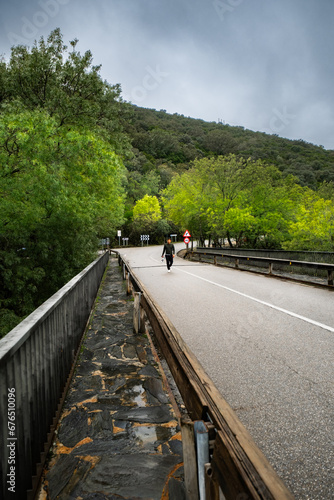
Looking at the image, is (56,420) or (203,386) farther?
(56,420)

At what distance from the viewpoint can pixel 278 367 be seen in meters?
4.40

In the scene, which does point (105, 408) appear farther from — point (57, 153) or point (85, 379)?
point (57, 153)

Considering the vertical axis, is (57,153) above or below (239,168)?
below

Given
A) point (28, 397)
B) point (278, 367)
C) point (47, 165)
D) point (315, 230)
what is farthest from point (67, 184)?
point (315, 230)

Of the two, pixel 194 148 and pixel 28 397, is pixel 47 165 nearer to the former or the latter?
pixel 28 397

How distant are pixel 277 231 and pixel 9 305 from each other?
19.4 m

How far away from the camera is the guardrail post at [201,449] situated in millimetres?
1646

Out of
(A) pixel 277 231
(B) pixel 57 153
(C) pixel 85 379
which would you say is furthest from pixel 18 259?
(A) pixel 277 231

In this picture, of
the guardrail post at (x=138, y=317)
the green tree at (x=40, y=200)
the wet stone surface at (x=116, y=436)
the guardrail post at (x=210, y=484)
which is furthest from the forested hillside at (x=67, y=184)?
the guardrail post at (x=210, y=484)

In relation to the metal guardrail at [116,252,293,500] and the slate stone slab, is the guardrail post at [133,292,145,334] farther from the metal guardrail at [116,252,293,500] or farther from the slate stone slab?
the metal guardrail at [116,252,293,500]

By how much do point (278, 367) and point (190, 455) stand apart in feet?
10.0

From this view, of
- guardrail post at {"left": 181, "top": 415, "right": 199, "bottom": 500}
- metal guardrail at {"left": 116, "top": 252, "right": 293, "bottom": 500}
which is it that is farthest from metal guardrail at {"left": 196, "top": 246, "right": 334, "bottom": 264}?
guardrail post at {"left": 181, "top": 415, "right": 199, "bottom": 500}

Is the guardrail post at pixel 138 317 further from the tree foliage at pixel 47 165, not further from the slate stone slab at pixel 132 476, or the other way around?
the tree foliage at pixel 47 165

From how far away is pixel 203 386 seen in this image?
224 centimetres
